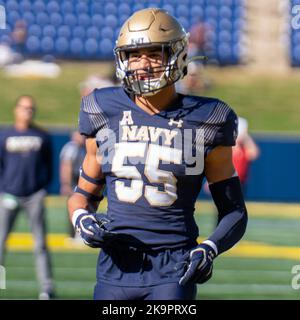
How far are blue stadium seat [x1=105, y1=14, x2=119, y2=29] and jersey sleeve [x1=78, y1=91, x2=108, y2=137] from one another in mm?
14243

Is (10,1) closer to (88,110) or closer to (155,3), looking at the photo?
(155,3)

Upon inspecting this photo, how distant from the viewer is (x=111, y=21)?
58.6 ft

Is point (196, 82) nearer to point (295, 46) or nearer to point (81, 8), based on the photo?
point (295, 46)

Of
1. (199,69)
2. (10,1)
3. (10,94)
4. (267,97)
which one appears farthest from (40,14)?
(267,97)

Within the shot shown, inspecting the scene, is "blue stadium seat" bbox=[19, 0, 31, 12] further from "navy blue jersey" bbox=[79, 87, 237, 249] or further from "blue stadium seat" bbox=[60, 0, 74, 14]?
"navy blue jersey" bbox=[79, 87, 237, 249]

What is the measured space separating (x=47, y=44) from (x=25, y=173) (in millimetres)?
10276

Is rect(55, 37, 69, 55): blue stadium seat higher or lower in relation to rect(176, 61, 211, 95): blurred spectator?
higher

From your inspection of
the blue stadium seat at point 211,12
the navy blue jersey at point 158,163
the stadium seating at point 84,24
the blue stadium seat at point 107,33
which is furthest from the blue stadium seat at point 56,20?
the navy blue jersey at point 158,163

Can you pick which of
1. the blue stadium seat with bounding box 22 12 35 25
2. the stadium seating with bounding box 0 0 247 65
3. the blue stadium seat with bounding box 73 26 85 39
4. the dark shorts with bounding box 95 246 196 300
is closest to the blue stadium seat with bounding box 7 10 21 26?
the stadium seating with bounding box 0 0 247 65

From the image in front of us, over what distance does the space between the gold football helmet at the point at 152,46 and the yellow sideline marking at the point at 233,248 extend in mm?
6101

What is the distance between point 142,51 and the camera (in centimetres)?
370

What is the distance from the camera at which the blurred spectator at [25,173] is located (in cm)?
786

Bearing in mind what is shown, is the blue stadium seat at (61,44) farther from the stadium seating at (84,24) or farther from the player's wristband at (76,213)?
the player's wristband at (76,213)

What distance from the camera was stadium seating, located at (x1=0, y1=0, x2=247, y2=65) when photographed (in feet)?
58.4
